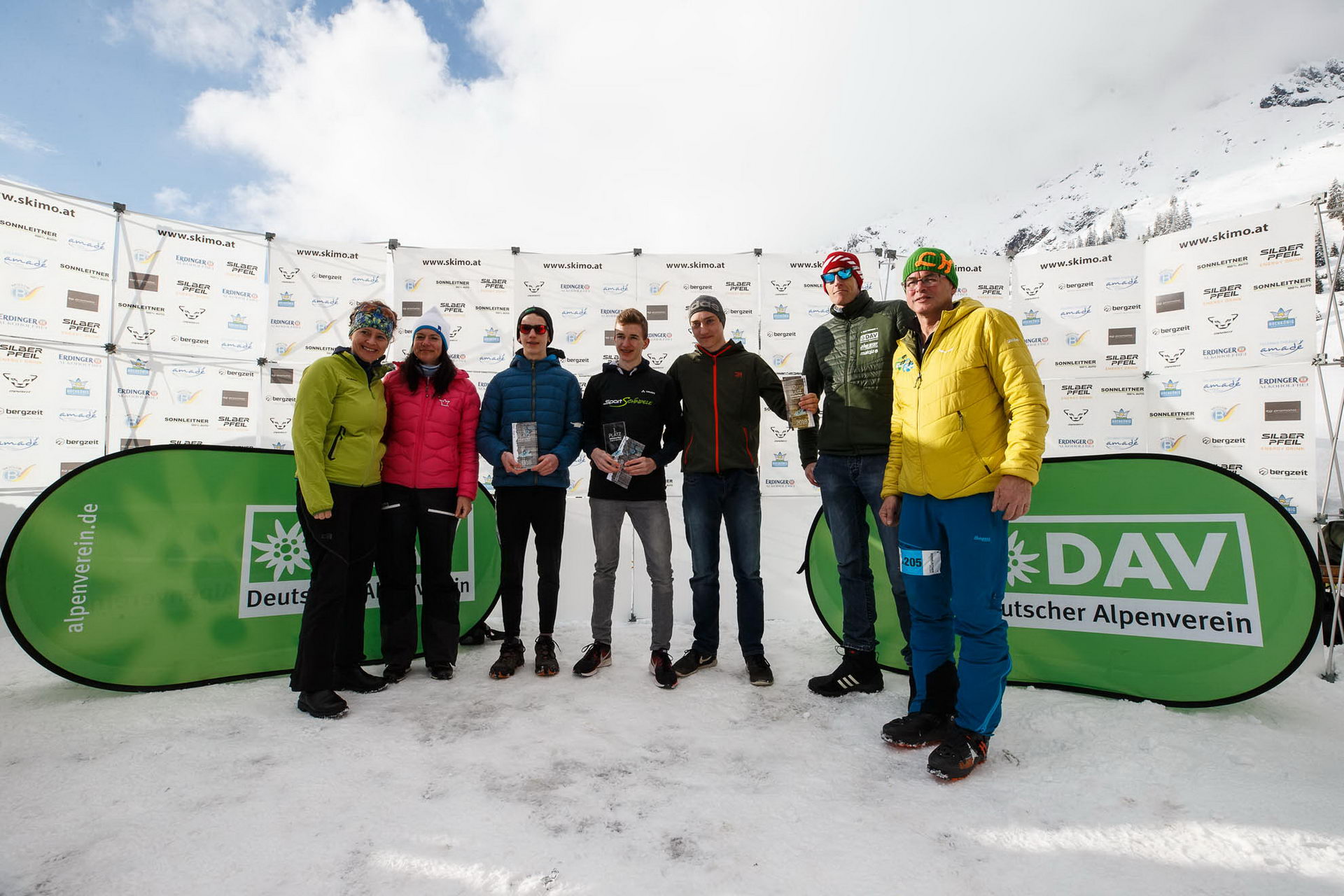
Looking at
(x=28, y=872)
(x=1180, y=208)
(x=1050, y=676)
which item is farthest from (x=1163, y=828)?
(x=1180, y=208)

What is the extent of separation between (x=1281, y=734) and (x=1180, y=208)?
65689mm

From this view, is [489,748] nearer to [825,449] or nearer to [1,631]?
[825,449]

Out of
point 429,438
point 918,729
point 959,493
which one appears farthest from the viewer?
point 429,438

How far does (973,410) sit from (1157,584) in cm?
130

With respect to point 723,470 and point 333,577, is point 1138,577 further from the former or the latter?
point 333,577

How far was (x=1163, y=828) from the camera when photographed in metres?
1.51

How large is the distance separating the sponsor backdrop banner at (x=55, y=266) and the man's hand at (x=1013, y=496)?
707cm

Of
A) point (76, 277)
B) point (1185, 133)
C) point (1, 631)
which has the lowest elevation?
point (1, 631)

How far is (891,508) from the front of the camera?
229 centimetres

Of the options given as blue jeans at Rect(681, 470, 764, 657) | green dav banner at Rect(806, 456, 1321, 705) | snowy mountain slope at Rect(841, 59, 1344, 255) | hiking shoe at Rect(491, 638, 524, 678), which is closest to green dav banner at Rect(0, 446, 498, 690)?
hiking shoe at Rect(491, 638, 524, 678)

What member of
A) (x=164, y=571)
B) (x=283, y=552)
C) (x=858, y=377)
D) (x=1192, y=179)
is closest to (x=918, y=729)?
(x=858, y=377)

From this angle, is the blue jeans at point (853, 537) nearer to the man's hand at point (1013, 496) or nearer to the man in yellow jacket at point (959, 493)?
A: the man in yellow jacket at point (959, 493)

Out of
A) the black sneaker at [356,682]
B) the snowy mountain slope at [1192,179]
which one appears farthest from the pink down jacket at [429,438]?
the snowy mountain slope at [1192,179]

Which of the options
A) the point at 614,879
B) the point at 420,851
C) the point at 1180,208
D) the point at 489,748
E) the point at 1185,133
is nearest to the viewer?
the point at 614,879
